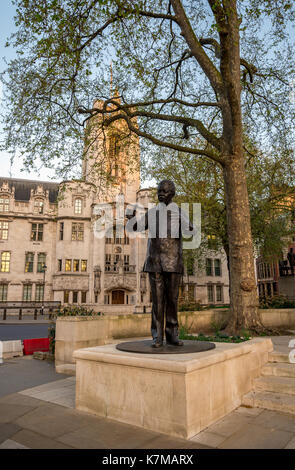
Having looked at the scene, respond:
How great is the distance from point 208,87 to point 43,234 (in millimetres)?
30567

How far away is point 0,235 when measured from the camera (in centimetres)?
3756

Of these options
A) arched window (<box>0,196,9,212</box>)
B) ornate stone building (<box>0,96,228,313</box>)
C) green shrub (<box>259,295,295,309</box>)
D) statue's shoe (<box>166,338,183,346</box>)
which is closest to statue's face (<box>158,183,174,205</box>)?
statue's shoe (<box>166,338,183,346</box>)

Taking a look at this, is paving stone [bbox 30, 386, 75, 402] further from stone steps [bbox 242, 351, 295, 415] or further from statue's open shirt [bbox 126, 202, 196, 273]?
stone steps [bbox 242, 351, 295, 415]

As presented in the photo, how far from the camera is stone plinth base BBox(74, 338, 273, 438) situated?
3326 mm

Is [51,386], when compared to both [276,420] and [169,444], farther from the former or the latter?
[276,420]

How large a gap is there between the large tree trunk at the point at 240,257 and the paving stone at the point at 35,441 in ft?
20.8

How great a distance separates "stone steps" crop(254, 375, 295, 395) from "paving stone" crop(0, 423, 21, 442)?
11.6 feet

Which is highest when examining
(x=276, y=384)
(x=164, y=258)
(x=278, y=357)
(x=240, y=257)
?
(x=240, y=257)

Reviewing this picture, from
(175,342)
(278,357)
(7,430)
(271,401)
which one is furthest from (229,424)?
(7,430)

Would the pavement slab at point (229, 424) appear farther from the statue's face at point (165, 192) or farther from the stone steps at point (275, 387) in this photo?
the statue's face at point (165, 192)

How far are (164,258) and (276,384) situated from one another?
8.51 ft

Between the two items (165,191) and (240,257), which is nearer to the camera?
(165,191)

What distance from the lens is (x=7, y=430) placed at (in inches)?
137
